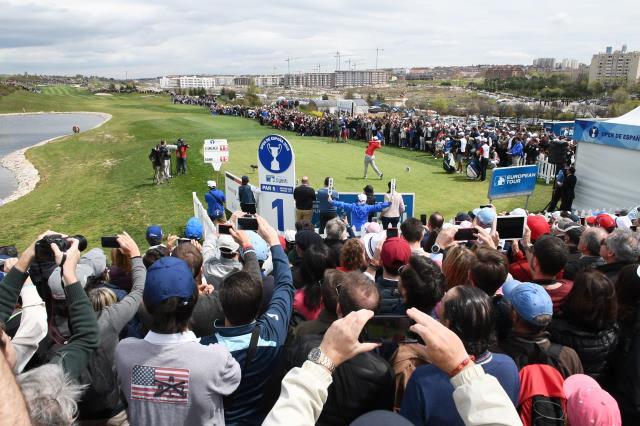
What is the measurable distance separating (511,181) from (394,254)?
960cm

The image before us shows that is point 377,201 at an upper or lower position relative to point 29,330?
lower

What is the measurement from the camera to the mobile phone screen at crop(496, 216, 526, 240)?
21.4 feet

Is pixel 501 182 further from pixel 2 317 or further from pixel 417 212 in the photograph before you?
pixel 2 317

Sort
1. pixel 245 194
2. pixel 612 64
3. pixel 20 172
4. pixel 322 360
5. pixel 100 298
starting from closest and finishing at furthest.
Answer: pixel 322 360 < pixel 100 298 < pixel 245 194 < pixel 20 172 < pixel 612 64

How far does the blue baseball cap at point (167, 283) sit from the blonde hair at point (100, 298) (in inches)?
46.9

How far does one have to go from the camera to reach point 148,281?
107 inches

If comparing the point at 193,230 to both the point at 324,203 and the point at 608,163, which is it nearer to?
the point at 324,203

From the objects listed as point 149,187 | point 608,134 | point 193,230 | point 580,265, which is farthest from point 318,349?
point 149,187

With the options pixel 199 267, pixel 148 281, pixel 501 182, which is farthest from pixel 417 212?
pixel 148 281

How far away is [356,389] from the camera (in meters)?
2.46

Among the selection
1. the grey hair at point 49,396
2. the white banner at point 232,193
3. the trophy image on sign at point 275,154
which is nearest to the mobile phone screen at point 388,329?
the grey hair at point 49,396

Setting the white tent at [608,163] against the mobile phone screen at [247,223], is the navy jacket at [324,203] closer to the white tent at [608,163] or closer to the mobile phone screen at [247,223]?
the mobile phone screen at [247,223]

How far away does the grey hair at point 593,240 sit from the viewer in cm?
565

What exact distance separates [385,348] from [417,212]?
11.8 meters
